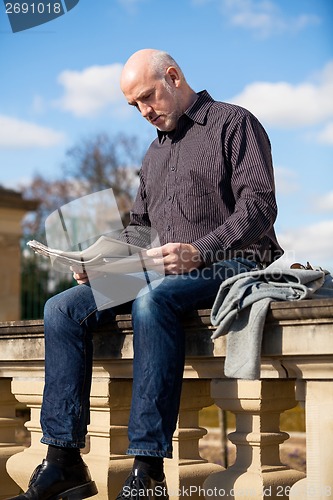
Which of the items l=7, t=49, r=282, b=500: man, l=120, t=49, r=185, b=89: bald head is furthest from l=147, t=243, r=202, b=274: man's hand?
l=120, t=49, r=185, b=89: bald head

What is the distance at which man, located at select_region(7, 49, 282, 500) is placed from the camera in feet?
9.82

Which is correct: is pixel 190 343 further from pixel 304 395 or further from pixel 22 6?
pixel 22 6

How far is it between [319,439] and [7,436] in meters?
1.98

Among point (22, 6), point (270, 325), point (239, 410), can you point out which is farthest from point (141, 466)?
point (22, 6)

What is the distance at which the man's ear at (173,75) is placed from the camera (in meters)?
3.66

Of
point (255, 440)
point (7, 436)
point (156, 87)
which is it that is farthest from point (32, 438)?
point (156, 87)

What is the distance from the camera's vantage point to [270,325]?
291 cm

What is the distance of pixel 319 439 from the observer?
9.19 feet

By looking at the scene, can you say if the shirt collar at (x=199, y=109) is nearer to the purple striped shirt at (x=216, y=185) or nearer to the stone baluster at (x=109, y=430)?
the purple striped shirt at (x=216, y=185)

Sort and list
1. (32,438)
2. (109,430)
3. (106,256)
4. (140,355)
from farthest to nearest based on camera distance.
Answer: (32,438)
(109,430)
(106,256)
(140,355)

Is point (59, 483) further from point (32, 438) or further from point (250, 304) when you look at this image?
point (250, 304)

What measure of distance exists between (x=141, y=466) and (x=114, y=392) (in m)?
0.67

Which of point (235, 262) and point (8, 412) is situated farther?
point (8, 412)

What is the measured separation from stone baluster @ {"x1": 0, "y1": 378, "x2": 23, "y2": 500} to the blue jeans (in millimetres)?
951
